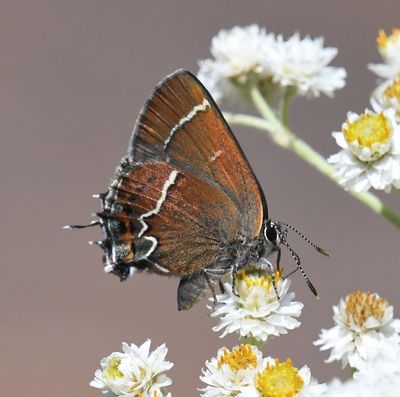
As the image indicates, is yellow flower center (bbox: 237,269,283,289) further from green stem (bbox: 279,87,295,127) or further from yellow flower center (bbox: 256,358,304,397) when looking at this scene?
green stem (bbox: 279,87,295,127)

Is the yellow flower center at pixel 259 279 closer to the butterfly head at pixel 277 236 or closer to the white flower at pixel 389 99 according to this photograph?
the butterfly head at pixel 277 236

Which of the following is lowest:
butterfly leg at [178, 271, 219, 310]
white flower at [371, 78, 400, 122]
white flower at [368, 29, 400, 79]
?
butterfly leg at [178, 271, 219, 310]

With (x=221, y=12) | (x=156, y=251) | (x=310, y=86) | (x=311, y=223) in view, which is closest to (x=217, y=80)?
(x=310, y=86)

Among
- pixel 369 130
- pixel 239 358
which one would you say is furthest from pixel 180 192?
pixel 239 358

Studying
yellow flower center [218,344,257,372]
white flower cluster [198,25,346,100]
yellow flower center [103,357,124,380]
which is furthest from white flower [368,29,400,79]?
yellow flower center [103,357,124,380]

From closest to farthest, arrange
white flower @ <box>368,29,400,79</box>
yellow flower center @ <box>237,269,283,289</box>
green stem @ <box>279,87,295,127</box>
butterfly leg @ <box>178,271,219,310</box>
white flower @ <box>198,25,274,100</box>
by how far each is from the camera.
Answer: yellow flower center @ <box>237,269,283,289</box> < butterfly leg @ <box>178,271,219,310</box> < white flower @ <box>368,29,400,79</box> < green stem @ <box>279,87,295,127</box> < white flower @ <box>198,25,274,100</box>

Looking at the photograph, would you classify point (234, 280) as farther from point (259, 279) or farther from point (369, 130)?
point (369, 130)

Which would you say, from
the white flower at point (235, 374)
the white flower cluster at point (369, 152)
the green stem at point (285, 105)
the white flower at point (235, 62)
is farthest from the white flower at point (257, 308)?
the white flower at point (235, 62)

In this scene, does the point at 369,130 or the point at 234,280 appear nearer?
the point at 234,280
